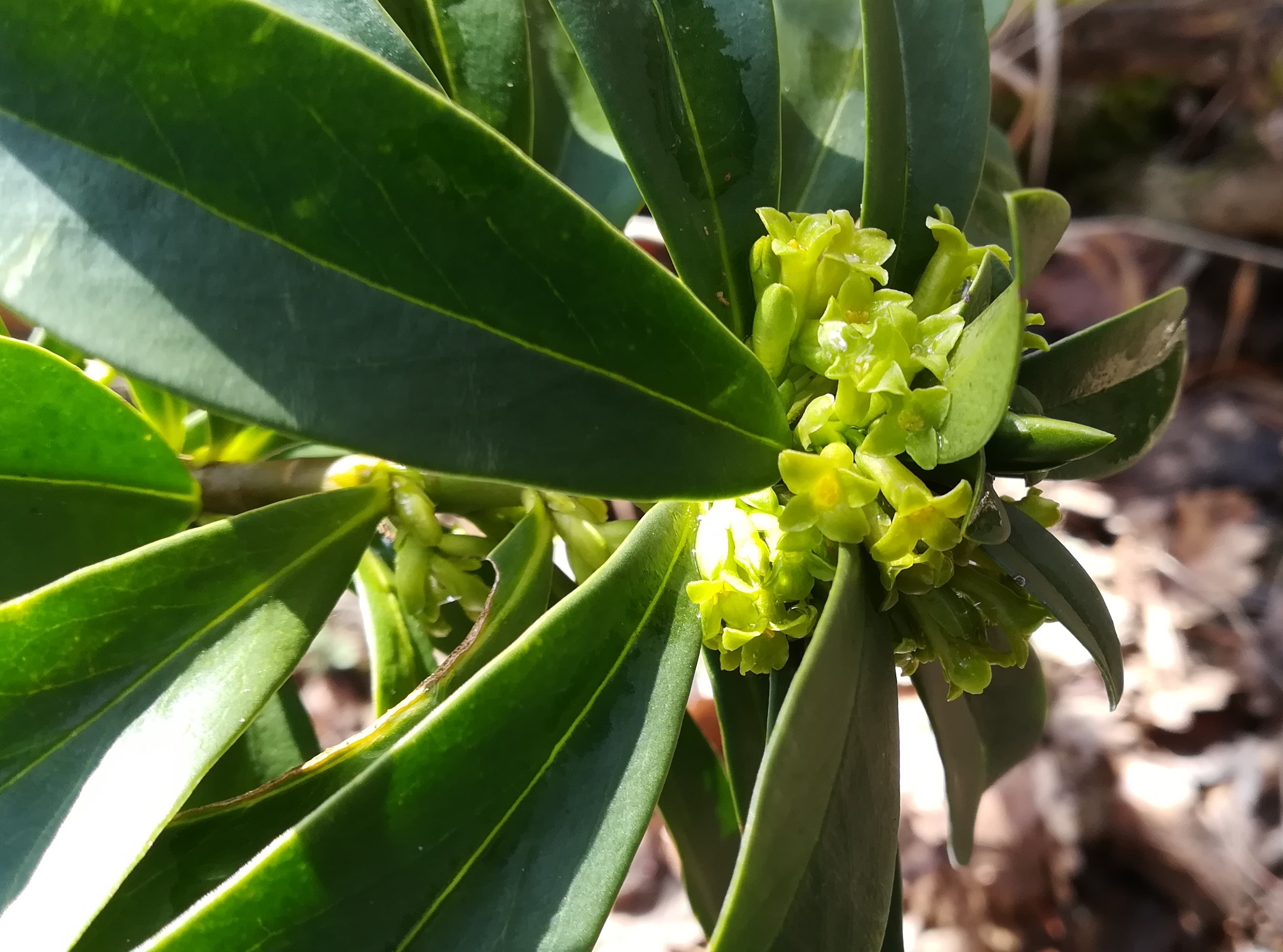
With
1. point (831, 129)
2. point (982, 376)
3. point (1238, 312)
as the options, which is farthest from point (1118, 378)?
point (1238, 312)

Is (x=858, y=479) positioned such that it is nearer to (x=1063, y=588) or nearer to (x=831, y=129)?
(x=1063, y=588)

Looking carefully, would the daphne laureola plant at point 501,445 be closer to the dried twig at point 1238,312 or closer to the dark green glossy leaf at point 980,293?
the dark green glossy leaf at point 980,293

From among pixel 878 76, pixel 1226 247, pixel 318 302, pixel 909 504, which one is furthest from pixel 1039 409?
pixel 1226 247

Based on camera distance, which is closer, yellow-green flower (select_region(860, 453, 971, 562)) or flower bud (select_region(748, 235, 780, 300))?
yellow-green flower (select_region(860, 453, 971, 562))

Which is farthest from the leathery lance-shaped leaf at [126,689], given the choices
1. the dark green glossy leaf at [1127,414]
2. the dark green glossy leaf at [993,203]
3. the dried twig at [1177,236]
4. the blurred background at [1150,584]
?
the dried twig at [1177,236]

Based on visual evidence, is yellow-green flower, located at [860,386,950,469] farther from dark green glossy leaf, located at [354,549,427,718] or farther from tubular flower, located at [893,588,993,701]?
dark green glossy leaf, located at [354,549,427,718]

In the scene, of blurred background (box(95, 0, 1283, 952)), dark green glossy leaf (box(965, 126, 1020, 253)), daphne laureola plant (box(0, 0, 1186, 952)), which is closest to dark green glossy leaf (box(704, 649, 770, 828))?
daphne laureola plant (box(0, 0, 1186, 952))
